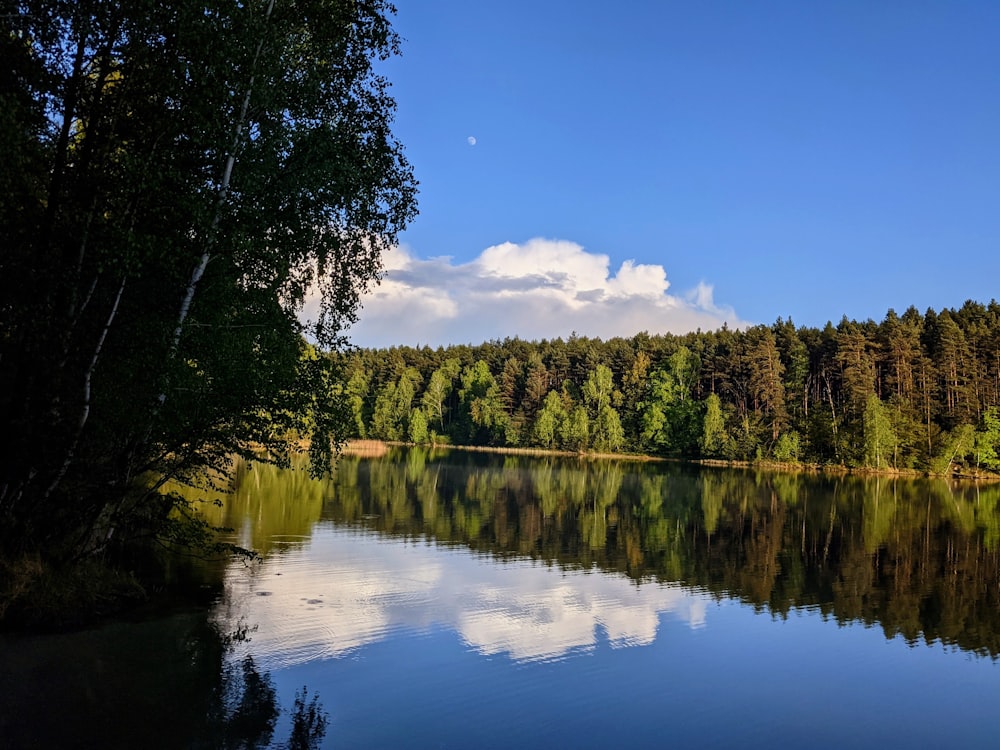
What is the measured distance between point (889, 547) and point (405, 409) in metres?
112

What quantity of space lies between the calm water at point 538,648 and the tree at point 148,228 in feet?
11.8

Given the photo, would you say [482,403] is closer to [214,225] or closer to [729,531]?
[729,531]

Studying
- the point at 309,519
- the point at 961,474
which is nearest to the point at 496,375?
the point at 961,474

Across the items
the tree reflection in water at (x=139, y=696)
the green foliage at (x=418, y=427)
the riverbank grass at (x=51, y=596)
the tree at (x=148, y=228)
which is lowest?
the tree reflection in water at (x=139, y=696)

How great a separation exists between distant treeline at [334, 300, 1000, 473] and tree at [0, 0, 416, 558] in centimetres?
6044

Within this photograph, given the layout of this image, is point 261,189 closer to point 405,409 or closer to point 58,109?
point 58,109

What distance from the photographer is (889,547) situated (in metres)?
32.6

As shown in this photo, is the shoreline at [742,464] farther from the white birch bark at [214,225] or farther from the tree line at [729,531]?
the white birch bark at [214,225]

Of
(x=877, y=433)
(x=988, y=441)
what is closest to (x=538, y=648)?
(x=877, y=433)

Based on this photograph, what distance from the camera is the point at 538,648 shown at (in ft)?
52.1

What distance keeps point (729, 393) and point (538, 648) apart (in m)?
106

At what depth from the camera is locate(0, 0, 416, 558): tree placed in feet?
41.6

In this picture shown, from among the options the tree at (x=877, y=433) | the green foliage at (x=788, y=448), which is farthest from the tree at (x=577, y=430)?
the tree at (x=877, y=433)

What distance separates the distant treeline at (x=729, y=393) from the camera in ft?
298
